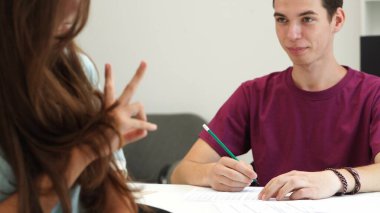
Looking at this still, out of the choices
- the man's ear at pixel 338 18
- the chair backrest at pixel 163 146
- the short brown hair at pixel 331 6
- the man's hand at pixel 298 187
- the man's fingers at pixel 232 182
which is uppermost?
the short brown hair at pixel 331 6

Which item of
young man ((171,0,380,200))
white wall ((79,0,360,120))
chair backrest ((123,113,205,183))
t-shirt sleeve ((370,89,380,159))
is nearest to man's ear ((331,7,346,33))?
young man ((171,0,380,200))

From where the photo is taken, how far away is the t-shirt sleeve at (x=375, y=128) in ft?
5.21

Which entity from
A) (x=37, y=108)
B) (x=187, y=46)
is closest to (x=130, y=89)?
(x=37, y=108)

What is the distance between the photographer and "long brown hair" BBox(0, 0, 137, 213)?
3.08ft

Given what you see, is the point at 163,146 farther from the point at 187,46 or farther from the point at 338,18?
the point at 338,18

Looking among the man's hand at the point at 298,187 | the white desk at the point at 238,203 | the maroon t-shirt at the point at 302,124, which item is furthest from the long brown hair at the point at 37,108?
the maroon t-shirt at the point at 302,124

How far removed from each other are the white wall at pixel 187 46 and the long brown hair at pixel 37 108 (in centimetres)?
219

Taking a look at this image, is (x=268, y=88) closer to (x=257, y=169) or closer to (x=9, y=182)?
(x=257, y=169)

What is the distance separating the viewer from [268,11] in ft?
10.1

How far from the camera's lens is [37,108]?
0.95 meters

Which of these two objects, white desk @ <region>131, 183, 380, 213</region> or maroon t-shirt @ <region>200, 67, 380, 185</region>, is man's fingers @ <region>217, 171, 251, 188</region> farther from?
maroon t-shirt @ <region>200, 67, 380, 185</region>

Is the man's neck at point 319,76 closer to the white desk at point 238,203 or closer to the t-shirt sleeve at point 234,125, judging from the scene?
the t-shirt sleeve at point 234,125

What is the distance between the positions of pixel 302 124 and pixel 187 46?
1.59m

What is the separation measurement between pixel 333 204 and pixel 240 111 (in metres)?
0.60
